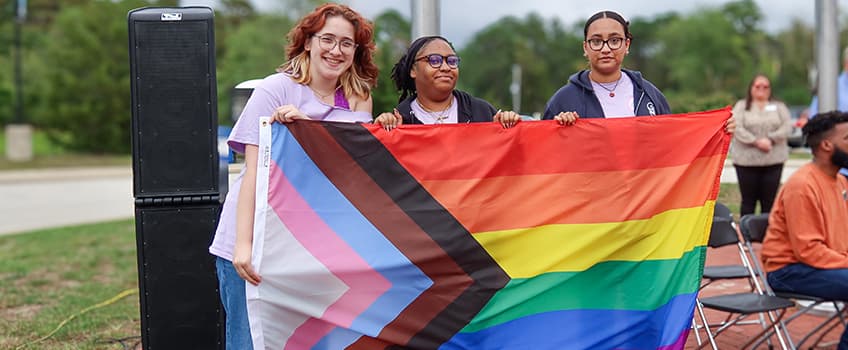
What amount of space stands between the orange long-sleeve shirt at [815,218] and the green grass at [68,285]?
168 inches

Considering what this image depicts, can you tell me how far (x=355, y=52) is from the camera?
11.6 ft

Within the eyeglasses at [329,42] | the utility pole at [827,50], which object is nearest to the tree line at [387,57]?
the utility pole at [827,50]

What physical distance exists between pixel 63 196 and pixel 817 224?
1768 cm

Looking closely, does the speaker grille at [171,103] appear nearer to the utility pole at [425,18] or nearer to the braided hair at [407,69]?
the braided hair at [407,69]

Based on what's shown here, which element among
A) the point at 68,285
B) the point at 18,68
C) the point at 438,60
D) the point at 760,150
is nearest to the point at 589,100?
the point at 438,60

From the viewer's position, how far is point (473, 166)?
12.3ft

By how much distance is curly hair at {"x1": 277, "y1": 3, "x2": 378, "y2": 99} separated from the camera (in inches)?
133

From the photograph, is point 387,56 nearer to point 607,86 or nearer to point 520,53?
point 607,86

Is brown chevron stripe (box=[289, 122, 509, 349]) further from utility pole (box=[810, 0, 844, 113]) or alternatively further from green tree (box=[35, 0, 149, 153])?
green tree (box=[35, 0, 149, 153])

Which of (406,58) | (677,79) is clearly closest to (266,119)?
(406,58)

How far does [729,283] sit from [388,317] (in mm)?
4590

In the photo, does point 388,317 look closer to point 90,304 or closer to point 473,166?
point 473,166

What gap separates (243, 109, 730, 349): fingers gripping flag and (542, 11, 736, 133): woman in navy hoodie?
0.23 metres

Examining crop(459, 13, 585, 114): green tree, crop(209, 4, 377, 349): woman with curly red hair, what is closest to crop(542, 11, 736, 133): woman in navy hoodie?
crop(209, 4, 377, 349): woman with curly red hair
